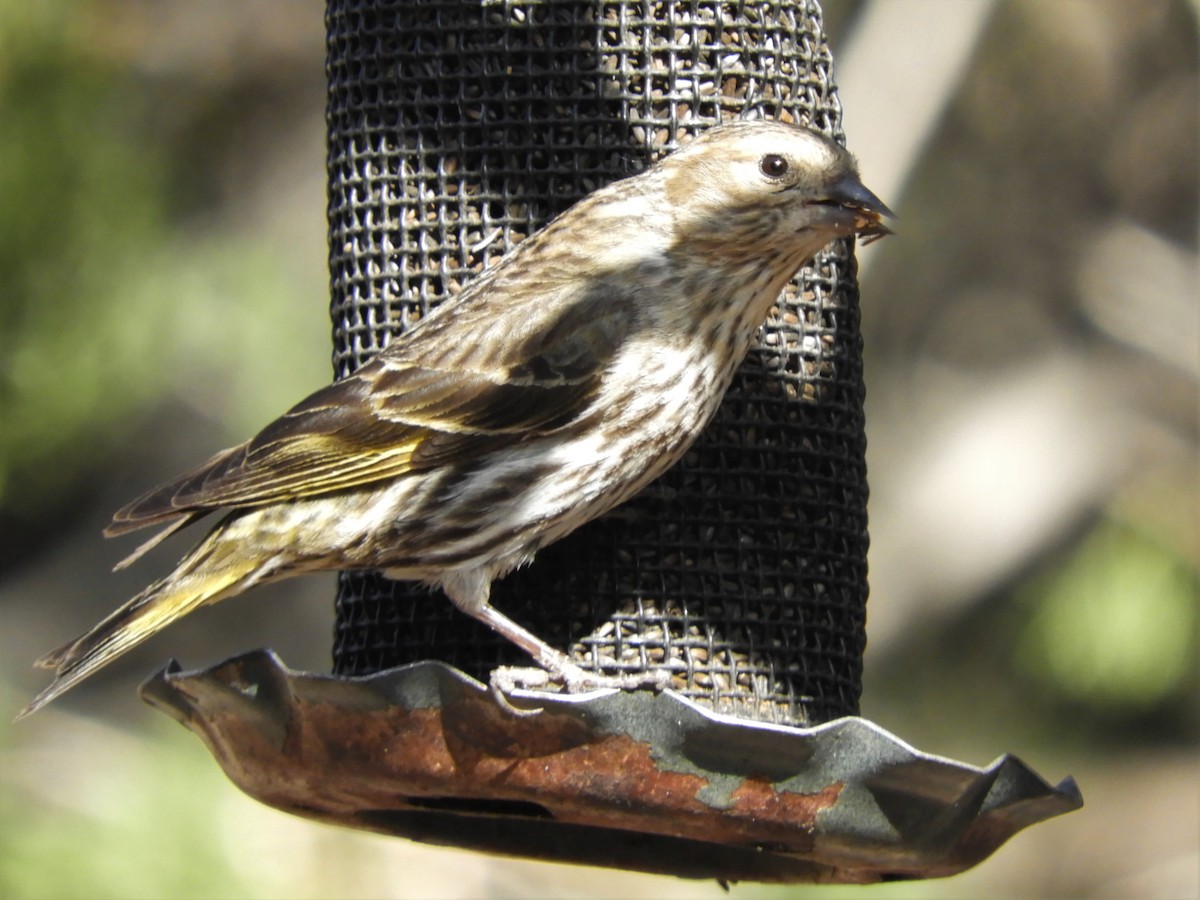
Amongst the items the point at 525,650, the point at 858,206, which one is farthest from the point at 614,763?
the point at 858,206

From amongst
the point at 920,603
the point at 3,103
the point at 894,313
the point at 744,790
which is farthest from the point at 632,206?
the point at 894,313

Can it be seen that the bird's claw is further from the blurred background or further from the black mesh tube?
the blurred background

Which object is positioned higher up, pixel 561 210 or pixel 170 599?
pixel 561 210

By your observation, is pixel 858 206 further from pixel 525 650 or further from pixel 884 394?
pixel 884 394

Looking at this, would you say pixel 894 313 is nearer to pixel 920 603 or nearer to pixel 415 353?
pixel 920 603

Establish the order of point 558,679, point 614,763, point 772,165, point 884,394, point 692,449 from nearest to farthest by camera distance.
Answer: point 614,763
point 558,679
point 772,165
point 692,449
point 884,394

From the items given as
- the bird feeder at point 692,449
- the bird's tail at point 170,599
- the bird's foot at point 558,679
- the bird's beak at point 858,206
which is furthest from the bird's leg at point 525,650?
the bird's beak at point 858,206

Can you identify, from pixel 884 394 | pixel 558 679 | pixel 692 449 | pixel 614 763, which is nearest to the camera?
pixel 614 763

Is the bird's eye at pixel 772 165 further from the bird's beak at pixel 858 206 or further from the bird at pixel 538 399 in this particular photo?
the bird's beak at pixel 858 206
